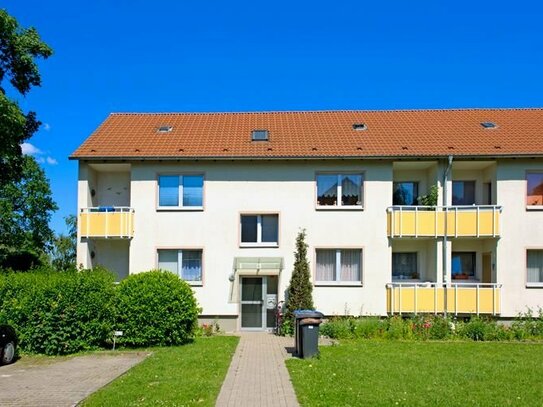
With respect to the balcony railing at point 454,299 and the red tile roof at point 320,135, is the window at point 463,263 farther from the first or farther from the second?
the red tile roof at point 320,135

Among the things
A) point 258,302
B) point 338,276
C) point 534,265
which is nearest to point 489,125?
point 534,265

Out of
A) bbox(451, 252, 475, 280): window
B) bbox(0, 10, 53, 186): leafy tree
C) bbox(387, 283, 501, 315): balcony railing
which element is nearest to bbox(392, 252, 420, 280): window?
bbox(451, 252, 475, 280): window

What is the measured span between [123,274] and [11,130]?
674cm

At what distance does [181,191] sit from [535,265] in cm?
1372

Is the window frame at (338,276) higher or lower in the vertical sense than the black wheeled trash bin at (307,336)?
higher

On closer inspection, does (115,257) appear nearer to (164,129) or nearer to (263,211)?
(164,129)

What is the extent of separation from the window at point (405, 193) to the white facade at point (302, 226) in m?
1.00

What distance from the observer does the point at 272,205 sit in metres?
19.4

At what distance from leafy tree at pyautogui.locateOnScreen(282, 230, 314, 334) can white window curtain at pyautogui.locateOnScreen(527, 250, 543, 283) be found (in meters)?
8.35

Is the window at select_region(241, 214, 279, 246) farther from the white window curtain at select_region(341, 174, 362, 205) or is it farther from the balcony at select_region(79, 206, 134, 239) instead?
the balcony at select_region(79, 206, 134, 239)

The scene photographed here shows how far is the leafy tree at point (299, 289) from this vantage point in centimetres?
1802

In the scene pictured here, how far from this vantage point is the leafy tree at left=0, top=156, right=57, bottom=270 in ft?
104

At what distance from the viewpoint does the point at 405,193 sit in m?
20.6

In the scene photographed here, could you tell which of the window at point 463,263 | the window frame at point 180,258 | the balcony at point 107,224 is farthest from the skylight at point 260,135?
the window at point 463,263
